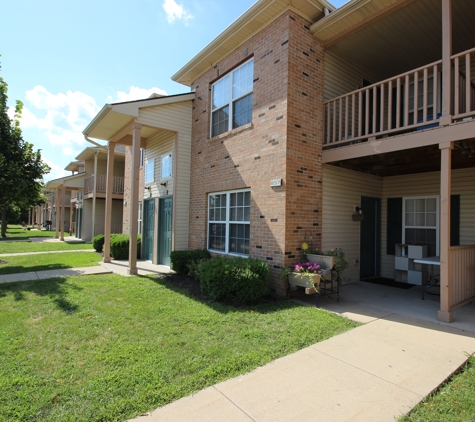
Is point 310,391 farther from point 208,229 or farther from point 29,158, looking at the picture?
point 29,158

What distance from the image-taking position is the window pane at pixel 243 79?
7666 millimetres

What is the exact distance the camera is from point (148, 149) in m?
12.1

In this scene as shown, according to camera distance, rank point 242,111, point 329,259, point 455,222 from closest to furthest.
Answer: point 329,259 < point 455,222 < point 242,111

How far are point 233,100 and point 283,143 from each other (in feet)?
8.49

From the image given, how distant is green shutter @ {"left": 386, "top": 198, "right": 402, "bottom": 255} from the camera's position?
8523 mm

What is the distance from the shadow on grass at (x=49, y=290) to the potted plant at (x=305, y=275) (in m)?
4.02

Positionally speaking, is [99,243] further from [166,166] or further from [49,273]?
[166,166]

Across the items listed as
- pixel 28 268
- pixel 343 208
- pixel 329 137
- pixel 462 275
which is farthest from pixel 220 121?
pixel 28 268

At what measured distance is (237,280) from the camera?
5668 mm

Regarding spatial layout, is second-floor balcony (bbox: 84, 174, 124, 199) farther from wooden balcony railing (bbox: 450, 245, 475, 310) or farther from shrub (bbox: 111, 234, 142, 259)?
wooden balcony railing (bbox: 450, 245, 475, 310)

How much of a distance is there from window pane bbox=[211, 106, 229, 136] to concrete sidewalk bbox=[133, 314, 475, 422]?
6.26 meters

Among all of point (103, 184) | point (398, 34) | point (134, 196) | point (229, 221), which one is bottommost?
point (229, 221)

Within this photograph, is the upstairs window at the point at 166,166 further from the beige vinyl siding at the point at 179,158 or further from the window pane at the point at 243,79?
the window pane at the point at 243,79

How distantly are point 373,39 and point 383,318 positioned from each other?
630 centimetres
